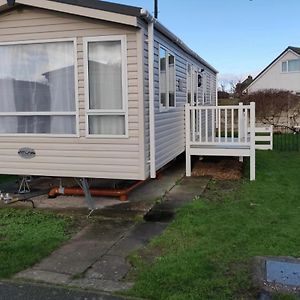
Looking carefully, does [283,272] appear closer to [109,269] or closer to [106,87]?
[109,269]

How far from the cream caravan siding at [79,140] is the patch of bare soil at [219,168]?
10.9ft

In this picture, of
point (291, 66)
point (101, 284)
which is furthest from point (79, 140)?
point (291, 66)

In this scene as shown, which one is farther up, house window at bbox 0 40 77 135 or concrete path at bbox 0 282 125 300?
house window at bbox 0 40 77 135

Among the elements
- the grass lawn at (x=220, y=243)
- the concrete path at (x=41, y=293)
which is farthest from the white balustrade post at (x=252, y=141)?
the concrete path at (x=41, y=293)

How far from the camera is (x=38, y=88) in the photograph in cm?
711

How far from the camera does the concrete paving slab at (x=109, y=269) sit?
4247 millimetres

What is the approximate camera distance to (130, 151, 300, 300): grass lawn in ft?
12.8

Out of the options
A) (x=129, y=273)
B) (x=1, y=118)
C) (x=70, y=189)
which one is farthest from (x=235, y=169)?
(x=129, y=273)

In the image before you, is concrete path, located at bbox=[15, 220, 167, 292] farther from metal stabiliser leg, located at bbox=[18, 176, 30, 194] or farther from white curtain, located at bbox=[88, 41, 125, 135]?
metal stabiliser leg, located at bbox=[18, 176, 30, 194]

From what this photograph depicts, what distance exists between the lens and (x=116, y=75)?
673 centimetres

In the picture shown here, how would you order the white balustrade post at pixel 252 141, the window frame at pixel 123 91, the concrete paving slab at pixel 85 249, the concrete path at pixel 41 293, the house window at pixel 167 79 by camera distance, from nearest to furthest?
the concrete path at pixel 41 293
the concrete paving slab at pixel 85 249
the window frame at pixel 123 91
the house window at pixel 167 79
the white balustrade post at pixel 252 141

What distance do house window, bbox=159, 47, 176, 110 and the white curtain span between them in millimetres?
1473

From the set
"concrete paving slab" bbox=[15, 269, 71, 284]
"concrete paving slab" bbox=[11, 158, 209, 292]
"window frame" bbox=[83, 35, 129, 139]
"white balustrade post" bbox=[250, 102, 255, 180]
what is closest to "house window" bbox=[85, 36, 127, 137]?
"window frame" bbox=[83, 35, 129, 139]

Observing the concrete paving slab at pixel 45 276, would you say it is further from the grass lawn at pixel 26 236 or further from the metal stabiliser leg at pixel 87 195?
the metal stabiliser leg at pixel 87 195
